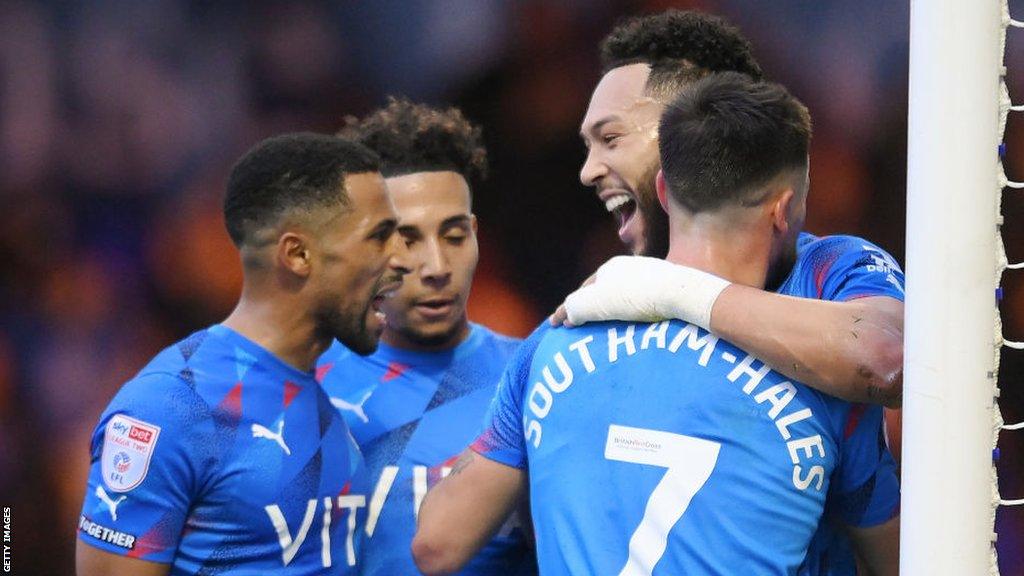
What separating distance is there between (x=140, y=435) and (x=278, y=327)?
0.49 m

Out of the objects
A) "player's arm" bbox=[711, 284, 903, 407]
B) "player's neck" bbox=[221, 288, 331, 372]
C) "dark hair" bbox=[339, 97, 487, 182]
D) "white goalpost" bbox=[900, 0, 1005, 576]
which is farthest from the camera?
"dark hair" bbox=[339, 97, 487, 182]

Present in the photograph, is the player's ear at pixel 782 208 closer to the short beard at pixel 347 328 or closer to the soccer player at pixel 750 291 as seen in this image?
the soccer player at pixel 750 291

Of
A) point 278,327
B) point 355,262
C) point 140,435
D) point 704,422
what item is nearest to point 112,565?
point 140,435

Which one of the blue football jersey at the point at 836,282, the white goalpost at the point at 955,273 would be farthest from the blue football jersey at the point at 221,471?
the white goalpost at the point at 955,273

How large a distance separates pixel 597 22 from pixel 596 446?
156 inches

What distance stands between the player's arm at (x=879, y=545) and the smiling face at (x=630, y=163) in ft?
2.57

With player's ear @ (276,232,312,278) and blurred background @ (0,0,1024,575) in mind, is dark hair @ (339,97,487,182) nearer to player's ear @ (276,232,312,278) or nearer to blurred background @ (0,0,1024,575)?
player's ear @ (276,232,312,278)

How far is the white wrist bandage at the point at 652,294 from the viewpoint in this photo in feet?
6.15

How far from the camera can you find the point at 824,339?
1.81 m

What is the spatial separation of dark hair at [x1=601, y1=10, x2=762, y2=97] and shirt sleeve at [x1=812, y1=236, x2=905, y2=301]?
2.19 feet

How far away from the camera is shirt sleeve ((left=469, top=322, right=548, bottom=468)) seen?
6.93ft

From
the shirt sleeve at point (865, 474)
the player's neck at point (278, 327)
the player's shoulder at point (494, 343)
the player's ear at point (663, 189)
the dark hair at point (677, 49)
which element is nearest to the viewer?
the shirt sleeve at point (865, 474)

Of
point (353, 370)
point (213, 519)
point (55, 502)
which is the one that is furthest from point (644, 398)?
point (55, 502)

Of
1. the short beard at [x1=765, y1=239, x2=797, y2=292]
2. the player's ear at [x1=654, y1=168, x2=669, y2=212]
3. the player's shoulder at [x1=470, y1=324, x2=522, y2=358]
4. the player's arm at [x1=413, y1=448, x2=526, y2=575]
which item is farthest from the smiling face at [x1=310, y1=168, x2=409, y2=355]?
the short beard at [x1=765, y1=239, x2=797, y2=292]
